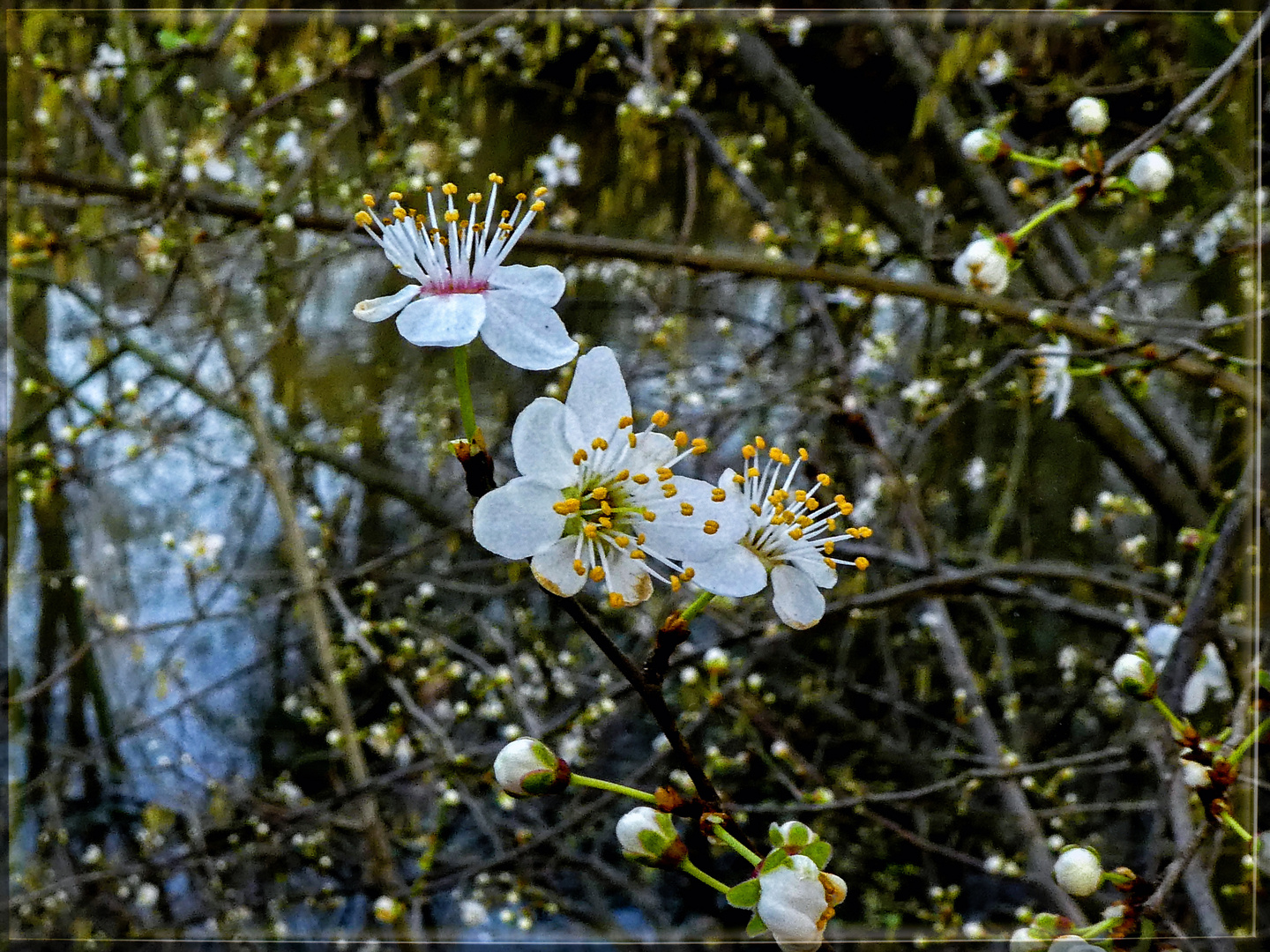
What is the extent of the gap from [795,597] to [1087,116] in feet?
1.21

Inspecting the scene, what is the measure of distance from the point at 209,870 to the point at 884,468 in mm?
1030

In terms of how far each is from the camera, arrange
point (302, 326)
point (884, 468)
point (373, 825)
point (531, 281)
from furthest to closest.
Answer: point (302, 326)
point (373, 825)
point (884, 468)
point (531, 281)

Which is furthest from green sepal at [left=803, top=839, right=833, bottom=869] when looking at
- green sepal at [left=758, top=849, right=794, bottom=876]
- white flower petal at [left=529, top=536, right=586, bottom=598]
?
white flower petal at [left=529, top=536, right=586, bottom=598]

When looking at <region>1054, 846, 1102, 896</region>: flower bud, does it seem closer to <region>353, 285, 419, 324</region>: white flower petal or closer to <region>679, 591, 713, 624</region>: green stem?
<region>679, 591, 713, 624</region>: green stem

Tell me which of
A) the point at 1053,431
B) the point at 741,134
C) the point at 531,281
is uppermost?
the point at 741,134

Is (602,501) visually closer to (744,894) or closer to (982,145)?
(744,894)

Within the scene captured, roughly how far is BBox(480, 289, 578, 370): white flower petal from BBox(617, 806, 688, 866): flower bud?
0.53 feet

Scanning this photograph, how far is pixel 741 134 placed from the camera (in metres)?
1.17

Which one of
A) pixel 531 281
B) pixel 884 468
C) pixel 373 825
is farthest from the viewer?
pixel 373 825

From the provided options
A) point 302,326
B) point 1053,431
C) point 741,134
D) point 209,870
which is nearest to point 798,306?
point 741,134

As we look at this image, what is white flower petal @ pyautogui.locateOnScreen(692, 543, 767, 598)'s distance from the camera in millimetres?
292

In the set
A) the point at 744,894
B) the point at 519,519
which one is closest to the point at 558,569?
the point at 519,519

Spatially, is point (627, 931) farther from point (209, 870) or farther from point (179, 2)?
point (179, 2)

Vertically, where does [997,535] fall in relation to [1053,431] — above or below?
below
